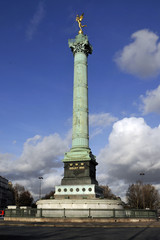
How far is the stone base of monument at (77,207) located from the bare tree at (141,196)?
6619cm

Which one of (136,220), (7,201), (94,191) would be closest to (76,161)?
(94,191)

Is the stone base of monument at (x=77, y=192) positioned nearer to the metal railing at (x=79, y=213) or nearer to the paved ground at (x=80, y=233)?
the metal railing at (x=79, y=213)

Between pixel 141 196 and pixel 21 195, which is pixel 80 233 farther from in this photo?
pixel 21 195

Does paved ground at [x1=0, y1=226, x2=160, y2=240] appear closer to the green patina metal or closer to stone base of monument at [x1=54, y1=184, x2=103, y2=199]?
stone base of monument at [x1=54, y1=184, x2=103, y2=199]

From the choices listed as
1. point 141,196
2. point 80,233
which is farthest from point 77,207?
point 141,196

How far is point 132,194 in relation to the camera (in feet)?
321

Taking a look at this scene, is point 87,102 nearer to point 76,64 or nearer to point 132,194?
point 76,64

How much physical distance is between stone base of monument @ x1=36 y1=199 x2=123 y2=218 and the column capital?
29.0 meters

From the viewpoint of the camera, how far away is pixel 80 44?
156 feet

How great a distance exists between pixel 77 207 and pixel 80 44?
1214 inches

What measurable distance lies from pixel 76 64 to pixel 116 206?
2708cm

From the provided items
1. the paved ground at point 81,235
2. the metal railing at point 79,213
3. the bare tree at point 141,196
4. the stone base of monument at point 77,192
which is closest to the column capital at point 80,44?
the stone base of monument at point 77,192

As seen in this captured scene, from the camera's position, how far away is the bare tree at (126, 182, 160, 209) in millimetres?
95162

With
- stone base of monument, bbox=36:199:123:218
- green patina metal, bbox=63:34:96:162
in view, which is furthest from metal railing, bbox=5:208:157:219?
green patina metal, bbox=63:34:96:162
